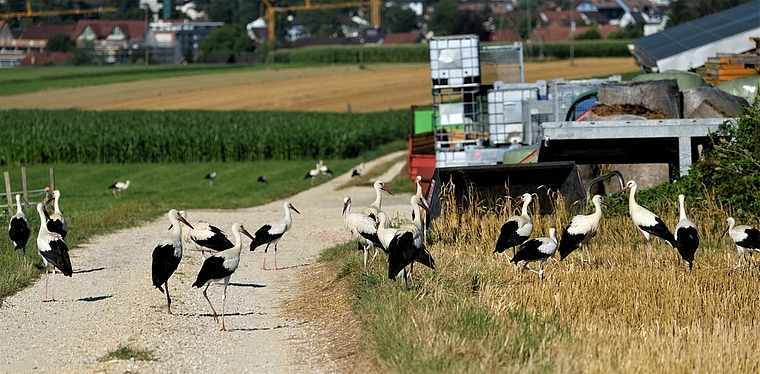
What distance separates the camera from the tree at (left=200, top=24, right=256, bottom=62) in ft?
613

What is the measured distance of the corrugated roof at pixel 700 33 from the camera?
39.1 m

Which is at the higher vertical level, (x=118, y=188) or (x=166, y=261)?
(x=166, y=261)

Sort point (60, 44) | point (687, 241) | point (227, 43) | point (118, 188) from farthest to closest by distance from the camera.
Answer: point (227, 43)
point (60, 44)
point (118, 188)
point (687, 241)

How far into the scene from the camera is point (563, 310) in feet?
43.2

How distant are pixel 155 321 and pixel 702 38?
2973 centimetres

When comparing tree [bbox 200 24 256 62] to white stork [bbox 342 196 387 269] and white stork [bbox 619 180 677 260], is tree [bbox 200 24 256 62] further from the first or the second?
white stork [bbox 619 180 677 260]

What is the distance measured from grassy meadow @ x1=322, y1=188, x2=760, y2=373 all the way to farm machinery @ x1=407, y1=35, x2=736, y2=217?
6.96 feet

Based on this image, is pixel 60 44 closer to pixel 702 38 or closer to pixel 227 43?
pixel 227 43

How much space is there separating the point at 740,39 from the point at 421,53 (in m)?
102

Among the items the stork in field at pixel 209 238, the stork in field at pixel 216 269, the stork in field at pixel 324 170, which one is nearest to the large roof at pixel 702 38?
the stork in field at pixel 324 170

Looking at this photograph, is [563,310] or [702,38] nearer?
[563,310]

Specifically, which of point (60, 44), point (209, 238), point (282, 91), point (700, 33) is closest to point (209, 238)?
point (209, 238)

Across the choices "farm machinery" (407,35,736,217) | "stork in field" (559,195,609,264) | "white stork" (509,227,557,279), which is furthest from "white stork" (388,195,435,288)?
"farm machinery" (407,35,736,217)

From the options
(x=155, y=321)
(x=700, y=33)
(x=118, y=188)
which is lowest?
(x=118, y=188)
